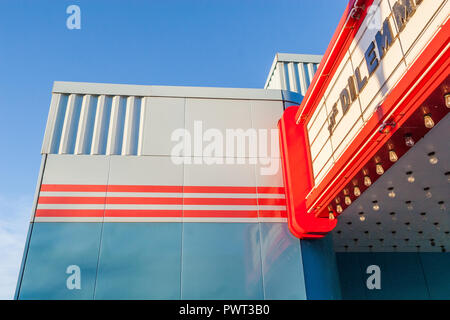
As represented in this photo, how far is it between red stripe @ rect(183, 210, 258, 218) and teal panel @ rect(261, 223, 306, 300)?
40 cm

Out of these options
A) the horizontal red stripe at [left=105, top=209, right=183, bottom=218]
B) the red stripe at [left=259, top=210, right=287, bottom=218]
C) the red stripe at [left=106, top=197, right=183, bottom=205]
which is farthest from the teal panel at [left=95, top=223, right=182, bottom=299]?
the red stripe at [left=259, top=210, right=287, bottom=218]

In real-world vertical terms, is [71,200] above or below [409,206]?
above

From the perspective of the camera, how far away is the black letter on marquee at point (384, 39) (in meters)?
5.05

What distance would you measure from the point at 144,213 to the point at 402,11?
6.42 metres

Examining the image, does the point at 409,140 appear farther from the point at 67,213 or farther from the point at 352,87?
the point at 67,213

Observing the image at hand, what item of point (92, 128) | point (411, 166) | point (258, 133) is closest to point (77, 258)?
point (92, 128)

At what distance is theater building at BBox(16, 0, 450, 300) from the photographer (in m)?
6.02

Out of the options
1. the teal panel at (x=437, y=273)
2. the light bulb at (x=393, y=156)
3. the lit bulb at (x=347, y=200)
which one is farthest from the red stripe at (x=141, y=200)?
the teal panel at (x=437, y=273)

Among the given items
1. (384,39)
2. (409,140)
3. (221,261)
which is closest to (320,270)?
(221,261)

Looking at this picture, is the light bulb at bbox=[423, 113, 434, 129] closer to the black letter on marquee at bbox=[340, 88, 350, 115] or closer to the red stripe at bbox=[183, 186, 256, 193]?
the black letter on marquee at bbox=[340, 88, 350, 115]

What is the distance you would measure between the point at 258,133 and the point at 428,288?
24.3ft

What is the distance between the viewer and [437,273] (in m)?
11.1

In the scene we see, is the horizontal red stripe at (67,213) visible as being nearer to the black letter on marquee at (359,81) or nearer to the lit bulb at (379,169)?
the lit bulb at (379,169)

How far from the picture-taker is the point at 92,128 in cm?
898
